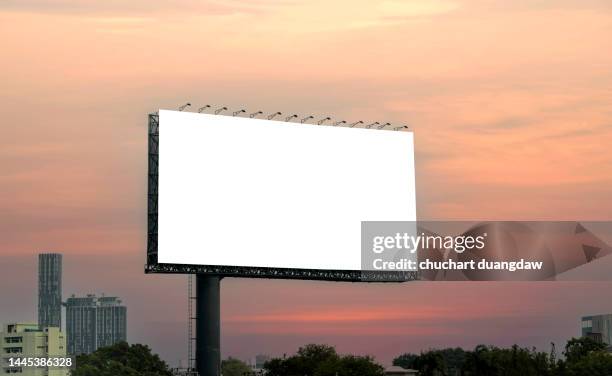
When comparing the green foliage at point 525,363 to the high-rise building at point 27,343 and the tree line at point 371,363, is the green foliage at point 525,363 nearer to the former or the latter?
the tree line at point 371,363

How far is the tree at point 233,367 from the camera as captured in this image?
168m

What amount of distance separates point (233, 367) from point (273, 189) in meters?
96.1

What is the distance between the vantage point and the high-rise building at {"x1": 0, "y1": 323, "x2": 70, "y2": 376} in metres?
144

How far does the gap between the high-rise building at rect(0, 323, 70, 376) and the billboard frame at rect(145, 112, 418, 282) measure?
6459cm

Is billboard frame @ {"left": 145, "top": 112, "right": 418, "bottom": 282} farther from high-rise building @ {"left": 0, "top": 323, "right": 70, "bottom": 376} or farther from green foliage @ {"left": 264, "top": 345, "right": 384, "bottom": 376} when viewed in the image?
high-rise building @ {"left": 0, "top": 323, "right": 70, "bottom": 376}

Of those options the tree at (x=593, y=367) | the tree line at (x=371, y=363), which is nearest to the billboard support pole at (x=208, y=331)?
the tree line at (x=371, y=363)

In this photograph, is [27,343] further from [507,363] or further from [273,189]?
[273,189]

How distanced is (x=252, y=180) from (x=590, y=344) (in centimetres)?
5306

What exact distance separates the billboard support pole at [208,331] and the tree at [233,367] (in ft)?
279

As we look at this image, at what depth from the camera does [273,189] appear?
80062mm

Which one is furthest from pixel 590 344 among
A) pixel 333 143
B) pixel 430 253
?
pixel 333 143

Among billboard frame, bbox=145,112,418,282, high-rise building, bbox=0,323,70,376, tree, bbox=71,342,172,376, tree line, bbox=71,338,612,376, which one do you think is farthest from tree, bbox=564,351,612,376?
high-rise building, bbox=0,323,70,376

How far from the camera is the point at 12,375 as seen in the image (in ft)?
446

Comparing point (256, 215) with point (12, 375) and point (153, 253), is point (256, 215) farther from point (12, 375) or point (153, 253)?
point (12, 375)
